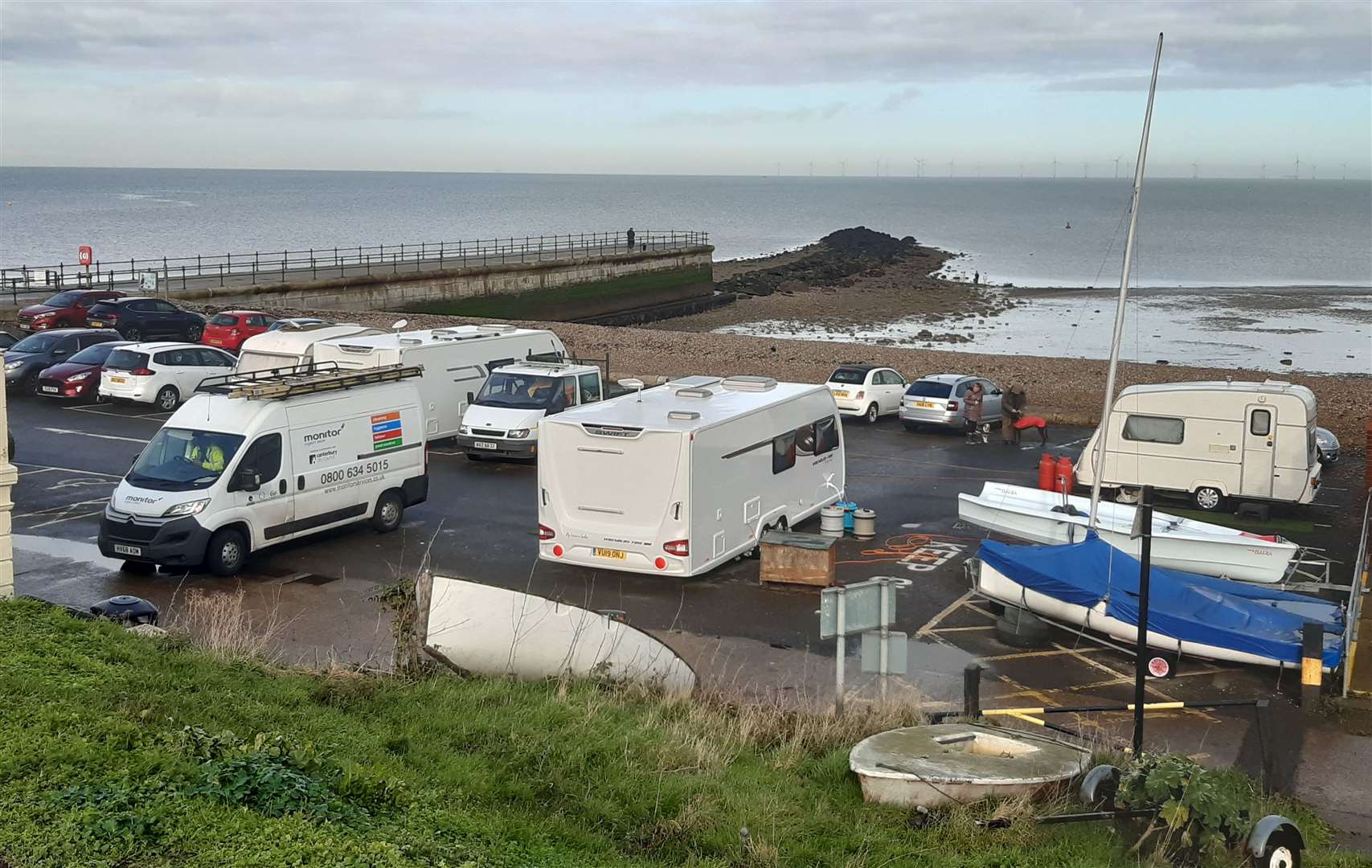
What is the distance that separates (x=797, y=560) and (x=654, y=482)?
214 cm

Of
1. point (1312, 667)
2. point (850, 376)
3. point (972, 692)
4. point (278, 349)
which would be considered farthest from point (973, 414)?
point (972, 692)

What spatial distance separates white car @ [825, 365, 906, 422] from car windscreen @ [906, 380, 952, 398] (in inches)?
38.2

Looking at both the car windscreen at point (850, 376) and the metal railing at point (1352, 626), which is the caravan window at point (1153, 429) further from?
the car windscreen at point (850, 376)

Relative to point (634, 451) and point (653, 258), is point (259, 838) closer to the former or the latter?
point (634, 451)

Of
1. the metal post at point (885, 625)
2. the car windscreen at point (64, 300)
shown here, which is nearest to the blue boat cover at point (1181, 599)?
the metal post at point (885, 625)

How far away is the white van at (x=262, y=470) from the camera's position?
16.1 m

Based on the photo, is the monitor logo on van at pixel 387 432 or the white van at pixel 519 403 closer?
the monitor logo on van at pixel 387 432

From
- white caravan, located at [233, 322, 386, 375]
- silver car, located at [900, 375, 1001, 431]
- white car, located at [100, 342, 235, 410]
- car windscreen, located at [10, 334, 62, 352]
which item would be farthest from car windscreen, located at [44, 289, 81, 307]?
silver car, located at [900, 375, 1001, 431]

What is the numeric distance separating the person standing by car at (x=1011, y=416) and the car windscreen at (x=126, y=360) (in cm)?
1874

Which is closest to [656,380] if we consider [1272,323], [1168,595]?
[1168,595]

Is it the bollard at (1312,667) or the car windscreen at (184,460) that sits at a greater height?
the car windscreen at (184,460)

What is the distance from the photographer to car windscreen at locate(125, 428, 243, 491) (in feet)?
54.2

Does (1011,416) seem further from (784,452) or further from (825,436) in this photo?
(784,452)

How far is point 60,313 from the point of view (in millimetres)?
38250
